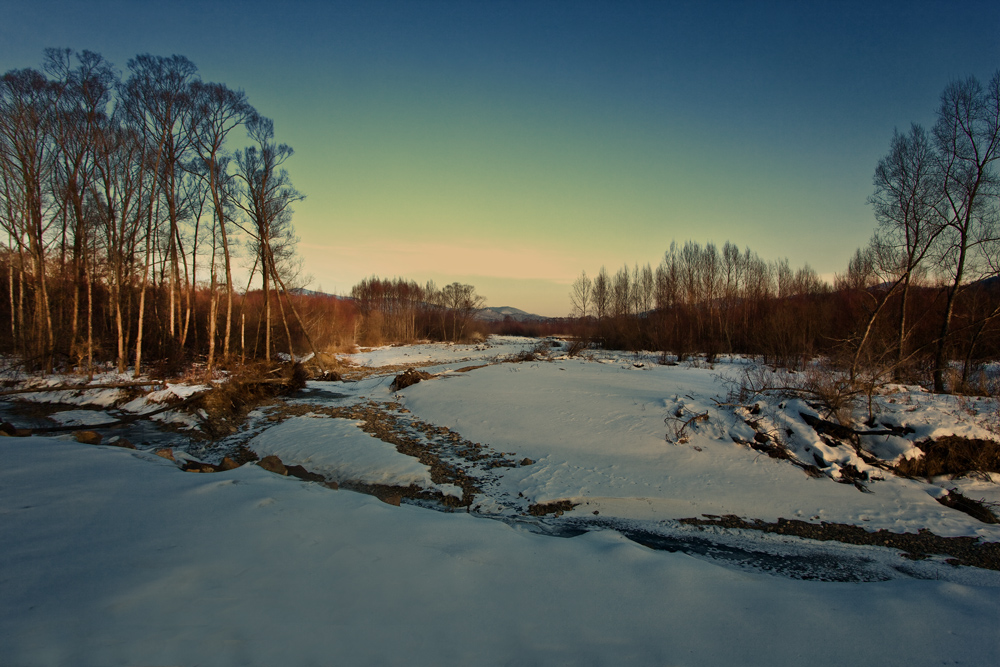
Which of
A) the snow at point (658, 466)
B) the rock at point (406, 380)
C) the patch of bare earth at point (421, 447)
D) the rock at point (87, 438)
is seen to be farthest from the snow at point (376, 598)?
the rock at point (406, 380)

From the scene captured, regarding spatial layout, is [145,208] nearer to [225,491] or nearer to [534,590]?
[225,491]

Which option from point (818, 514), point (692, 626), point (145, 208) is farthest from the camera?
point (145, 208)

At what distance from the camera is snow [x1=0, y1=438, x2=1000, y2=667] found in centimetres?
222

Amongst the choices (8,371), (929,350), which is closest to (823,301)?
(929,350)

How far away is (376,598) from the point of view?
2.76 m

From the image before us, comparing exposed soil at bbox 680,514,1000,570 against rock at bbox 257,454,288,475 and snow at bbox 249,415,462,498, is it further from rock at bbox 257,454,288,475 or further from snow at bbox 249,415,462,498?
rock at bbox 257,454,288,475

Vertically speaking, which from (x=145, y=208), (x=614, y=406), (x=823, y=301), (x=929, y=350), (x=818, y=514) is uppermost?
(x=145, y=208)

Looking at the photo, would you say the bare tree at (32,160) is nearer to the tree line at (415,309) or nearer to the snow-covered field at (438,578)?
the snow-covered field at (438,578)

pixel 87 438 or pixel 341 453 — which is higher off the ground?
pixel 87 438

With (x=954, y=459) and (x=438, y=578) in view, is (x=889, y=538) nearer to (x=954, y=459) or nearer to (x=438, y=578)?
(x=954, y=459)

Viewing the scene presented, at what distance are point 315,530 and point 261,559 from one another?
58 cm

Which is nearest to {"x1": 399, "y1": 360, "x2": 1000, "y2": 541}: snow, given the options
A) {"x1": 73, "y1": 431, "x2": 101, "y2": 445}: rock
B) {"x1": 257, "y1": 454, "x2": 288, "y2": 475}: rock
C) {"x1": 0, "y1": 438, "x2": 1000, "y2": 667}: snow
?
{"x1": 0, "y1": 438, "x2": 1000, "y2": 667}: snow

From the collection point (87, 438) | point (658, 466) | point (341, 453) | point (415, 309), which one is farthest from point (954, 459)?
point (415, 309)

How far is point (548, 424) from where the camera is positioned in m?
10.5
